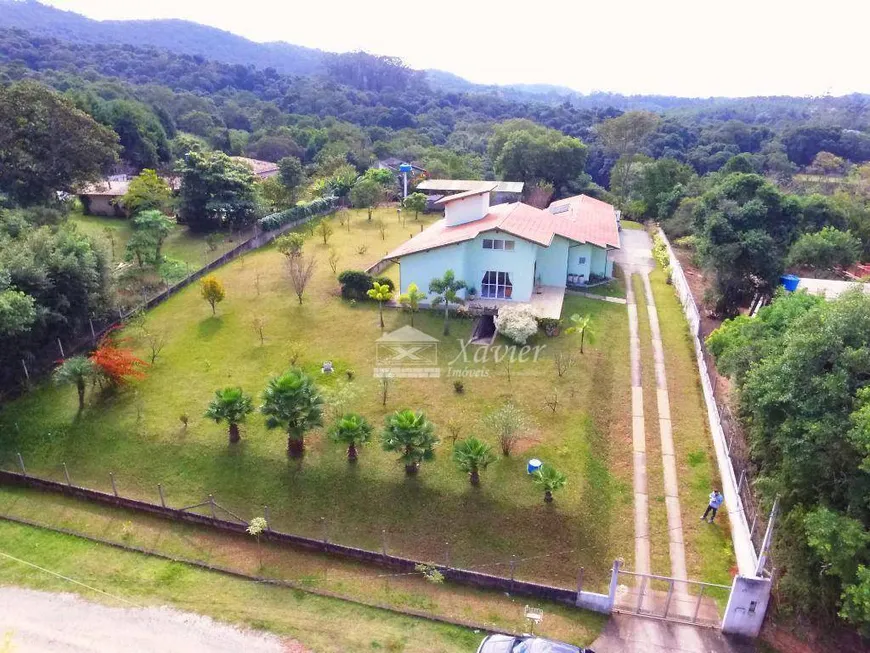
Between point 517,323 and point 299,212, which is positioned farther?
point 299,212

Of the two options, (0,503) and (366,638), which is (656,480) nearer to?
(366,638)

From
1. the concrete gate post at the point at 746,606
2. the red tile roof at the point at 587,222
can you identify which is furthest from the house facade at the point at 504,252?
the concrete gate post at the point at 746,606

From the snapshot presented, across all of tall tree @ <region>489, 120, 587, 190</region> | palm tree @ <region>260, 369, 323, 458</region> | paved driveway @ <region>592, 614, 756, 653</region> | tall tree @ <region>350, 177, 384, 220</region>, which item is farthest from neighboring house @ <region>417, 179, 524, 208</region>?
paved driveway @ <region>592, 614, 756, 653</region>

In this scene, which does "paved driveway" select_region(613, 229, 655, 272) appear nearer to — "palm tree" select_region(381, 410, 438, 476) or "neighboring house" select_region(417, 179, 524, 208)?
"neighboring house" select_region(417, 179, 524, 208)

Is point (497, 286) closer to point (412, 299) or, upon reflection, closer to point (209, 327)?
point (412, 299)

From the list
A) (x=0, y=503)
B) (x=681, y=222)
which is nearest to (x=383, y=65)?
(x=681, y=222)
